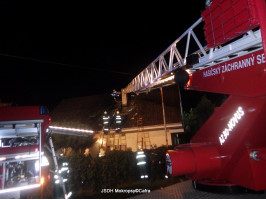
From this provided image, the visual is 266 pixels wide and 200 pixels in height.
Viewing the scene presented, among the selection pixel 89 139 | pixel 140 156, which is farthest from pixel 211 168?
pixel 89 139

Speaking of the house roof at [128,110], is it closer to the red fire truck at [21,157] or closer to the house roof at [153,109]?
the house roof at [153,109]

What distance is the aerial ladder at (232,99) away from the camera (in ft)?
7.70

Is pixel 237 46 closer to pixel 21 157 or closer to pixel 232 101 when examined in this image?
pixel 232 101

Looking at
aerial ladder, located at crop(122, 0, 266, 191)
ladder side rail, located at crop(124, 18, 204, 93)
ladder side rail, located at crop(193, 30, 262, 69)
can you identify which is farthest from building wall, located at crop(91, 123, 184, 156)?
ladder side rail, located at crop(193, 30, 262, 69)

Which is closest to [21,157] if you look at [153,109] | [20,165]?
[20,165]

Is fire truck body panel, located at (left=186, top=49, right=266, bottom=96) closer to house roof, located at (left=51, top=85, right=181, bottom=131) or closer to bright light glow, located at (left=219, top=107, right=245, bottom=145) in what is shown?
bright light glow, located at (left=219, top=107, right=245, bottom=145)

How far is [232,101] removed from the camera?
3354 millimetres

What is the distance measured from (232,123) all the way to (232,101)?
0.43m

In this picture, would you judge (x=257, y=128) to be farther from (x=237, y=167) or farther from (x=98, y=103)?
(x=98, y=103)

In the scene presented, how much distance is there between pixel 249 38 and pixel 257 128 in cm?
130

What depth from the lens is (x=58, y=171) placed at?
5578 millimetres

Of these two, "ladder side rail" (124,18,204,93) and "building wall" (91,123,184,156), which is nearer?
"ladder side rail" (124,18,204,93)

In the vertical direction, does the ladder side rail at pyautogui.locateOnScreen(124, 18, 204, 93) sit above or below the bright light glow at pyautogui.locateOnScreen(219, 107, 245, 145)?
above

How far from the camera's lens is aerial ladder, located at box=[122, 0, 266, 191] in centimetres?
235
